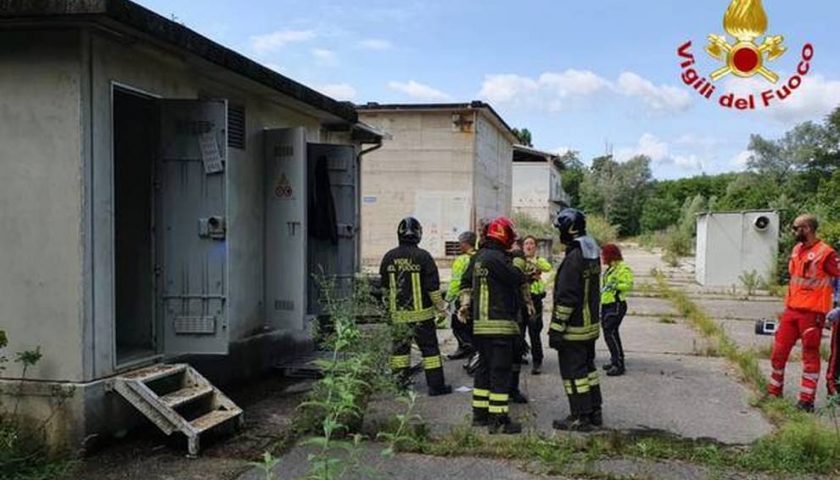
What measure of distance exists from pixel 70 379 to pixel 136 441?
31.6 inches

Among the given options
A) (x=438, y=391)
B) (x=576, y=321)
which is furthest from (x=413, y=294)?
(x=576, y=321)

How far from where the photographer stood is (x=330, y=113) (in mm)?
9633

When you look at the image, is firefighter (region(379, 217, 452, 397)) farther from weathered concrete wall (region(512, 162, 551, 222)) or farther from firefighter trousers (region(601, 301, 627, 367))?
weathered concrete wall (region(512, 162, 551, 222))

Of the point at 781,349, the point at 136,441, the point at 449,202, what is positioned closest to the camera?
the point at 136,441

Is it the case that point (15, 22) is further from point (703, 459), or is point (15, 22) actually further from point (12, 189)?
point (703, 459)

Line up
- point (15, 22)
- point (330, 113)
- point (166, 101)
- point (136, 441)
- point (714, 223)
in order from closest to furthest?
point (15, 22) < point (136, 441) < point (166, 101) < point (330, 113) < point (714, 223)

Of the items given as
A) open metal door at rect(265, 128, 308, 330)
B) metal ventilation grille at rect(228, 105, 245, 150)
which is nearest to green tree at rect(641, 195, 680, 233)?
open metal door at rect(265, 128, 308, 330)

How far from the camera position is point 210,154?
648 cm

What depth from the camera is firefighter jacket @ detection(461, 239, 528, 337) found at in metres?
6.23

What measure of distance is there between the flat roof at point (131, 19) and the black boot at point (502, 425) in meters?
4.01

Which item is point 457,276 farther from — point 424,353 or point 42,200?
point 42,200

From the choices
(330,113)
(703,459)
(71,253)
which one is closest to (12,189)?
(71,253)

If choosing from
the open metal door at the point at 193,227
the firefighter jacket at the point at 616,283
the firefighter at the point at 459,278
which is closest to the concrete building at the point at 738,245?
the firefighter jacket at the point at 616,283

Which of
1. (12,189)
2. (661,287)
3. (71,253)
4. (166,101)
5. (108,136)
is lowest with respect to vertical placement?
(661,287)
